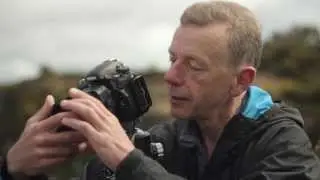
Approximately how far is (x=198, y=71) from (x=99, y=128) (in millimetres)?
505

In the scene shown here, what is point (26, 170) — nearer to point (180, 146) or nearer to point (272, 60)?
point (180, 146)

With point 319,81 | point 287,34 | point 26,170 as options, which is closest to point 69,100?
point 26,170

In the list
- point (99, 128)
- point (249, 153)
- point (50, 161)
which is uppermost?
point (99, 128)

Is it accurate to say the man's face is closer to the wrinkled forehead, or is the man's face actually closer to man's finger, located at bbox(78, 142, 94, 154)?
the wrinkled forehead

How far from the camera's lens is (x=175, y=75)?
10.9ft

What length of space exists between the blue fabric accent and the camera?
1.14ft

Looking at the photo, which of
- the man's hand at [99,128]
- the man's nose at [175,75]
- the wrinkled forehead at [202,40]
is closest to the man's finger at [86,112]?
the man's hand at [99,128]

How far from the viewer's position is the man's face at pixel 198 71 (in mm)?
3348

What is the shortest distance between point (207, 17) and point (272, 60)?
76.3 feet

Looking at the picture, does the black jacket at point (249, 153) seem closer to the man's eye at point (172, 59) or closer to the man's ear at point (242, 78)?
the man's ear at point (242, 78)

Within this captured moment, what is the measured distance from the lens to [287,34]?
29.3 m

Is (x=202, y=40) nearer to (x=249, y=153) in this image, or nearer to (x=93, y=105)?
(x=249, y=153)

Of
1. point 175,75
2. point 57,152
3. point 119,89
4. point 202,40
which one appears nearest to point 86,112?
point 57,152

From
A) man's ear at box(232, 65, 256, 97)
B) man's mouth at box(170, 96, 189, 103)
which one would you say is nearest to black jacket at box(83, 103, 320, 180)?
man's ear at box(232, 65, 256, 97)
